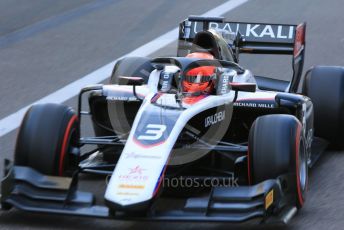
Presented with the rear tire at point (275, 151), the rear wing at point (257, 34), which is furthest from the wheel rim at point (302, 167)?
the rear wing at point (257, 34)

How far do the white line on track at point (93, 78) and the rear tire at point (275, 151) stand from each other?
343 cm

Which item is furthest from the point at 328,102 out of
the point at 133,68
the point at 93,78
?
the point at 93,78

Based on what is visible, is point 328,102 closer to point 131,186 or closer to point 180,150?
point 180,150

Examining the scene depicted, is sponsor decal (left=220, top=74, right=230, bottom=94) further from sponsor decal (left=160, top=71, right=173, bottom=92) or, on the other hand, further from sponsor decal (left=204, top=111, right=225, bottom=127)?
sponsor decal (left=160, top=71, right=173, bottom=92)

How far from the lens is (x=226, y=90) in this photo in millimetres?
7102

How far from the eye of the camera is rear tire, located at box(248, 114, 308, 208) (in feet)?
20.8

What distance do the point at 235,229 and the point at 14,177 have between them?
1518mm

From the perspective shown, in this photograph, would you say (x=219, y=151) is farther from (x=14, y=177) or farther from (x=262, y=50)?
(x=262, y=50)

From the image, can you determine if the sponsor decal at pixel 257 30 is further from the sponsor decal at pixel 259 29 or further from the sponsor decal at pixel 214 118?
the sponsor decal at pixel 214 118

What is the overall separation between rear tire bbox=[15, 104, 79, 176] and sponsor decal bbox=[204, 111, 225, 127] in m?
0.98

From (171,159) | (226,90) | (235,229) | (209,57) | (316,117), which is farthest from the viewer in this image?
(316,117)

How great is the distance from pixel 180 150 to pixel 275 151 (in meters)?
0.73

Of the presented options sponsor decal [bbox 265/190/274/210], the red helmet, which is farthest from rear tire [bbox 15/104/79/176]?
sponsor decal [bbox 265/190/274/210]

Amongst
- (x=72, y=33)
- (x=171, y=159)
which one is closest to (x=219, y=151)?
(x=171, y=159)
